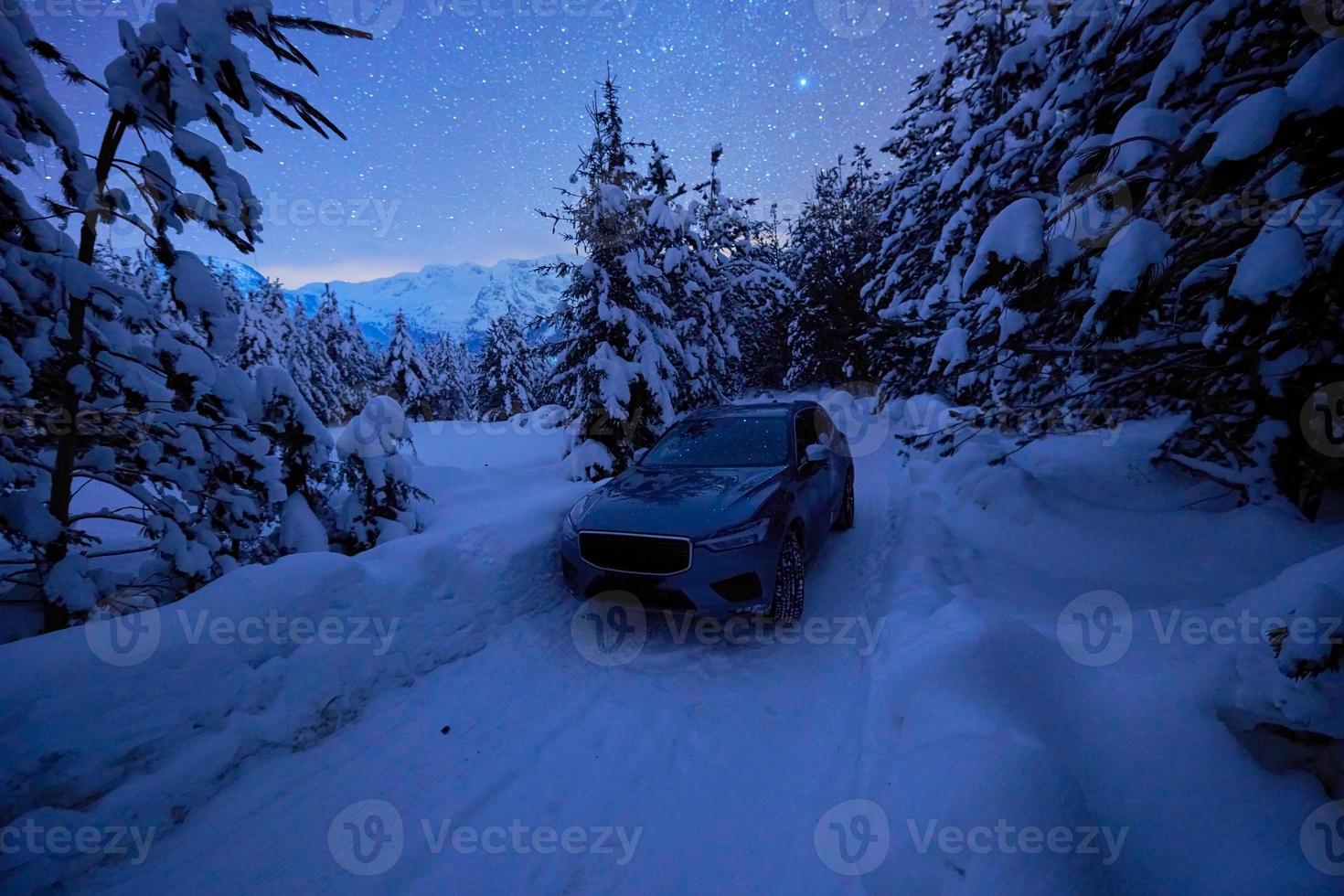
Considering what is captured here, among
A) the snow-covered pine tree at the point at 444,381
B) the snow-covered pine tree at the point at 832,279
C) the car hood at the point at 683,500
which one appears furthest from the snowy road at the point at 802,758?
the snow-covered pine tree at the point at 444,381

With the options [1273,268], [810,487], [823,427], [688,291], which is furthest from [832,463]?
[688,291]

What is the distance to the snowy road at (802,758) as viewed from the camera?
79.6 inches

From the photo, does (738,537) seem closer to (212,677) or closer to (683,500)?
(683,500)

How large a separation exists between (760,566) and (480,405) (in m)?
49.9

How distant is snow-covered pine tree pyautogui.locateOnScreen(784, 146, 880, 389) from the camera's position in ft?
67.2

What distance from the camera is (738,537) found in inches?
154

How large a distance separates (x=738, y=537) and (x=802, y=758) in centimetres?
152

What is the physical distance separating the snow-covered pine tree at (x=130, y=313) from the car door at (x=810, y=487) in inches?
182

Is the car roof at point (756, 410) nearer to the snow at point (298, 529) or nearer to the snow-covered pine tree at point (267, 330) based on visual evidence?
the snow at point (298, 529)

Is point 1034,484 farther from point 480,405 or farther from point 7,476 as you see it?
point 480,405

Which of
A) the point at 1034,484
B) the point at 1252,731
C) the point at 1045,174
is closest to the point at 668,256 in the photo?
the point at 1045,174

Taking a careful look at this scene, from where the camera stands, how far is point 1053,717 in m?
2.57

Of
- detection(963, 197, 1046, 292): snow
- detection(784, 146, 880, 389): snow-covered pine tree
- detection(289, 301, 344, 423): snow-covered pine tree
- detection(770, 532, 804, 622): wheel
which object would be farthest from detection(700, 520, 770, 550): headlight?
detection(289, 301, 344, 423): snow-covered pine tree

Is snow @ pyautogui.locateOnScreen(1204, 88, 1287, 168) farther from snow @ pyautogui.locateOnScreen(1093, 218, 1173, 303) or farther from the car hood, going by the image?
the car hood
